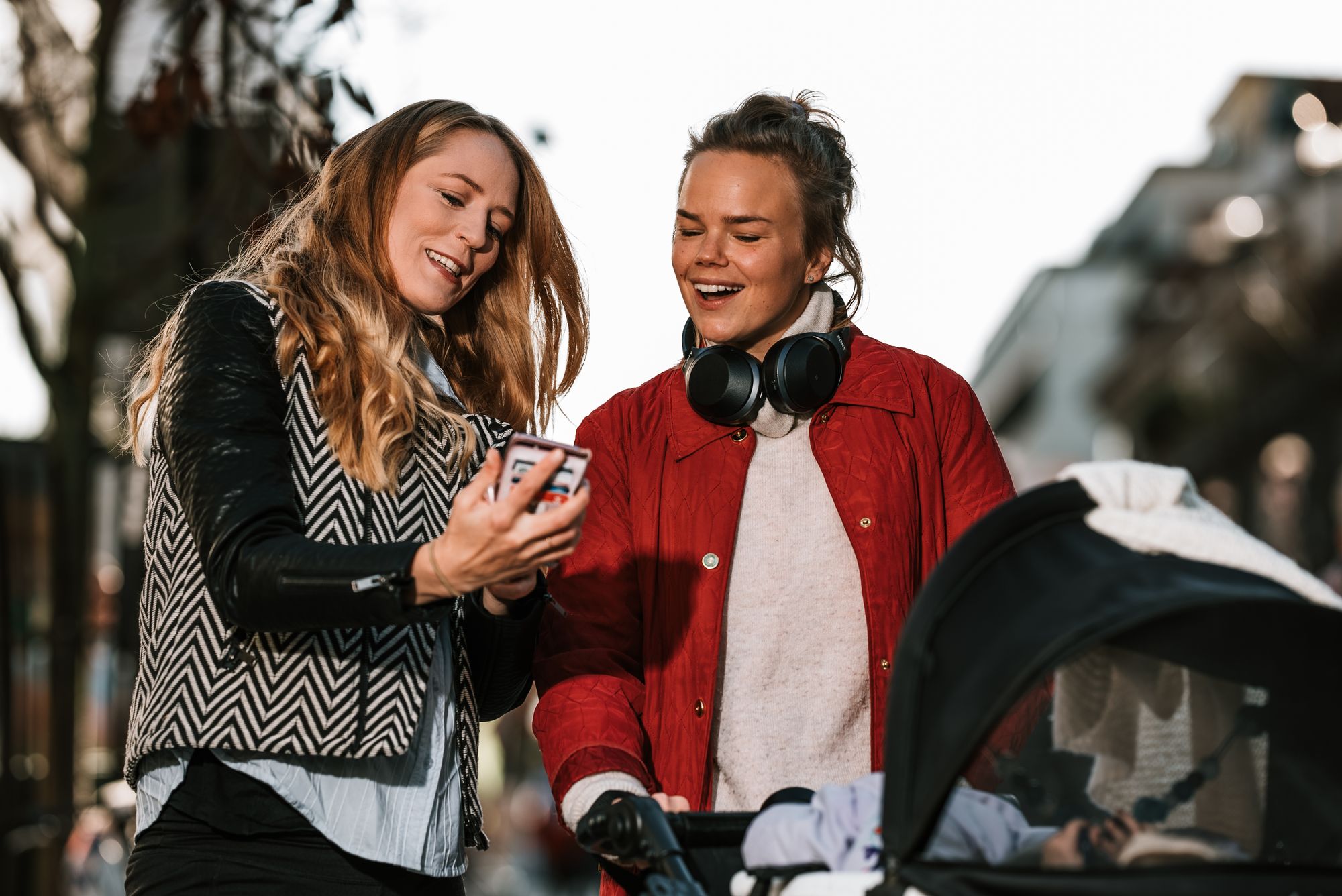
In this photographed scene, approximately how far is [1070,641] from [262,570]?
50.7 inches

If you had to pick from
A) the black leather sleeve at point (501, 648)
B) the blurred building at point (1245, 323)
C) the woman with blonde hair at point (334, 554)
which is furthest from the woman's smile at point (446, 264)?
the blurred building at point (1245, 323)

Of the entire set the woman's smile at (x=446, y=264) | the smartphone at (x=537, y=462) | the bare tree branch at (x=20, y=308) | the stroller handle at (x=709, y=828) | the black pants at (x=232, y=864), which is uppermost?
the bare tree branch at (x=20, y=308)

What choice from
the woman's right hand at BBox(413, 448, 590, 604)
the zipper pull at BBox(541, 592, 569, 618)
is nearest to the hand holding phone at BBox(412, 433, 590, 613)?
the woman's right hand at BBox(413, 448, 590, 604)

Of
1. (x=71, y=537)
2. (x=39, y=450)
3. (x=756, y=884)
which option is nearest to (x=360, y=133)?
(x=756, y=884)

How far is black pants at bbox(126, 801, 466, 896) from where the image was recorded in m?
2.80

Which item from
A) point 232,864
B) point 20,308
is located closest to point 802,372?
point 232,864

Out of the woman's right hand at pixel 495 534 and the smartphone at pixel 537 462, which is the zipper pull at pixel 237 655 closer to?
the woman's right hand at pixel 495 534

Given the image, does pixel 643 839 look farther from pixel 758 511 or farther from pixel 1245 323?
pixel 1245 323

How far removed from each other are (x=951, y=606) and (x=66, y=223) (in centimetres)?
709

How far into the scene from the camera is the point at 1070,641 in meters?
2.33

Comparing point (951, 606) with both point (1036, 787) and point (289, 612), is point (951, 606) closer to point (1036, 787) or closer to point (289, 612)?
point (1036, 787)

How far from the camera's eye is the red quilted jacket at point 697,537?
3.39 metres

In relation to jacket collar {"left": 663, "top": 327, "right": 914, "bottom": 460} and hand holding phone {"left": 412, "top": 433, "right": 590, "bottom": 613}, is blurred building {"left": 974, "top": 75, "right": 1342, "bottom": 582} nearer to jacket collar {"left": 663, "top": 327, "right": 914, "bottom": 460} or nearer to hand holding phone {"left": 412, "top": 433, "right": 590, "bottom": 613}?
jacket collar {"left": 663, "top": 327, "right": 914, "bottom": 460}

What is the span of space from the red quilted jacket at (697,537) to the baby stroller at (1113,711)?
639 millimetres
